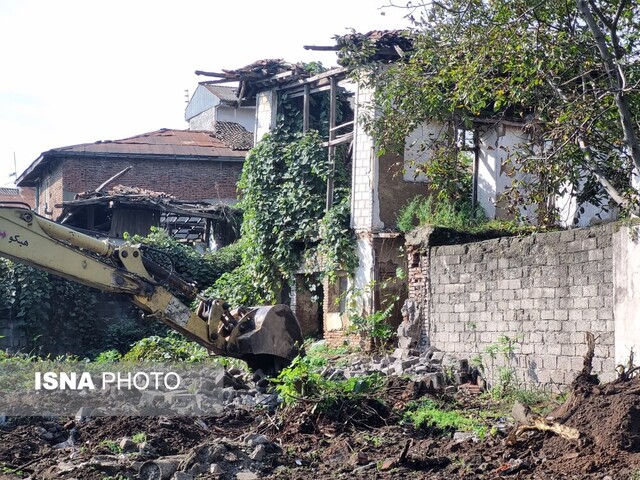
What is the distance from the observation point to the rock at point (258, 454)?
381 inches

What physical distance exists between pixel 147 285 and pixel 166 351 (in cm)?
683

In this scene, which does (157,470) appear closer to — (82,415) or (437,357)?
(82,415)

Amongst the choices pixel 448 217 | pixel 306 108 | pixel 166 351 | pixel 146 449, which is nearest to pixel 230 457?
pixel 146 449

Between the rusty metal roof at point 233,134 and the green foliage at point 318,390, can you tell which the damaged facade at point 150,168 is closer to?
the rusty metal roof at point 233,134

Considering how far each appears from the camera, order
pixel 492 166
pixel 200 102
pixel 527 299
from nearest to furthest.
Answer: pixel 527 299
pixel 492 166
pixel 200 102

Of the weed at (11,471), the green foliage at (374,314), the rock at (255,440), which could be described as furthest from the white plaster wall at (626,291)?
the weed at (11,471)

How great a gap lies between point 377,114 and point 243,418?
7934 millimetres

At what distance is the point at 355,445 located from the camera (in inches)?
414

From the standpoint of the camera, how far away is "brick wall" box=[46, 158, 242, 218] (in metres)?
31.2

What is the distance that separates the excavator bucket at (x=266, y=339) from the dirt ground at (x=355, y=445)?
167 cm

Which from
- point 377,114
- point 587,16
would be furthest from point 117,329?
point 587,16

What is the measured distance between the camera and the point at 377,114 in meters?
18.2

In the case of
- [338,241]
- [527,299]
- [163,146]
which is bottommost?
[527,299]

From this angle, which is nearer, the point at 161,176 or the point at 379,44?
the point at 379,44
